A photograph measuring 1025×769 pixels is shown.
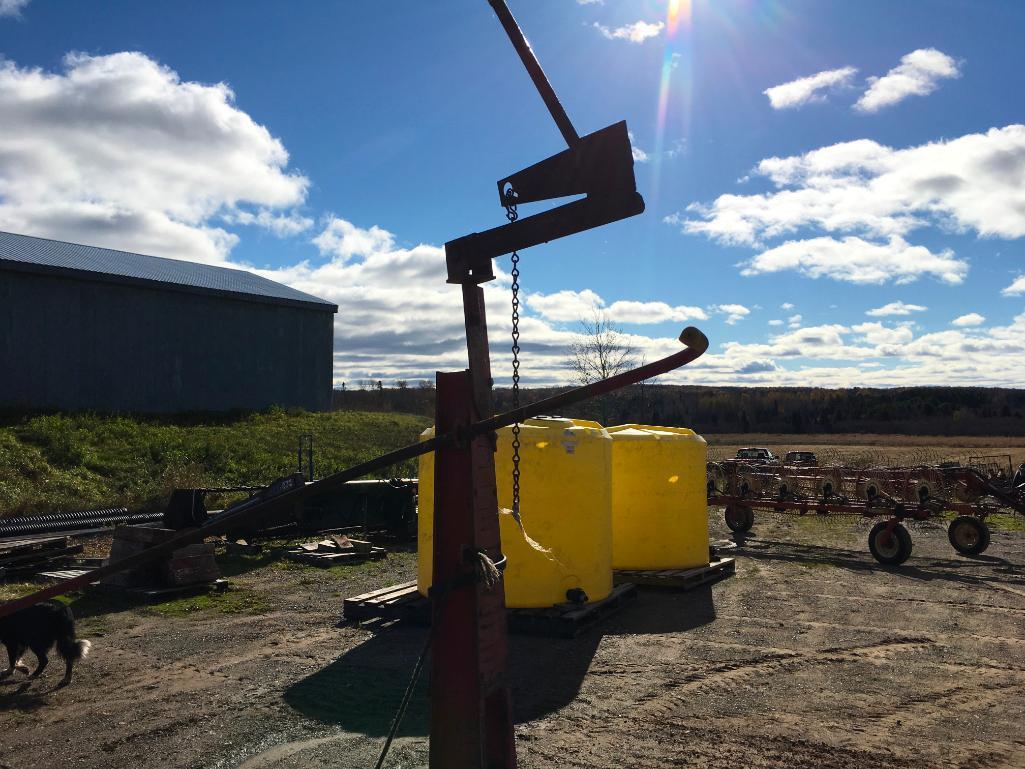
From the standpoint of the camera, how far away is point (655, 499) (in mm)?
10016

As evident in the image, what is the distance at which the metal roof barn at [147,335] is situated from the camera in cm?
2053

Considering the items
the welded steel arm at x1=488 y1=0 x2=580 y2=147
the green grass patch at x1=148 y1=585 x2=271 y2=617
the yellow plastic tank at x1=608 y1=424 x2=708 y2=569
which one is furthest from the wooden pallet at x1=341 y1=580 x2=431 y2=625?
the welded steel arm at x1=488 y1=0 x2=580 y2=147

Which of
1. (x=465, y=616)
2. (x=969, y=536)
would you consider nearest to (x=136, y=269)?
(x=969, y=536)

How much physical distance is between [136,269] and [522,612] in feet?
71.7

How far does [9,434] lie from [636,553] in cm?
1592

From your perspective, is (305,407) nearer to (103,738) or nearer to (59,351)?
(59,351)

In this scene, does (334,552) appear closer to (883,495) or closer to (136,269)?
(883,495)

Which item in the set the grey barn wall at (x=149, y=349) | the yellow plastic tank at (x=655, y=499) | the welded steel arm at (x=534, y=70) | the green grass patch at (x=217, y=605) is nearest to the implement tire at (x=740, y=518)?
the yellow plastic tank at (x=655, y=499)

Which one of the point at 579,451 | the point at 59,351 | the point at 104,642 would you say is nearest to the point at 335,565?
the point at 104,642

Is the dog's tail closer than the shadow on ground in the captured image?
No

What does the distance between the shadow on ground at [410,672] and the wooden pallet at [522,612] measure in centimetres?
10

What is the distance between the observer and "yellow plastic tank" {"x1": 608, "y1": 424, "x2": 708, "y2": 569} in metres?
10.0

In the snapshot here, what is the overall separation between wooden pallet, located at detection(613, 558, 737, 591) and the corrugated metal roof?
1890 centimetres

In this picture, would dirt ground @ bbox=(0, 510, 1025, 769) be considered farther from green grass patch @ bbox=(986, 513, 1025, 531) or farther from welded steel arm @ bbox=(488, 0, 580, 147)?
green grass patch @ bbox=(986, 513, 1025, 531)
